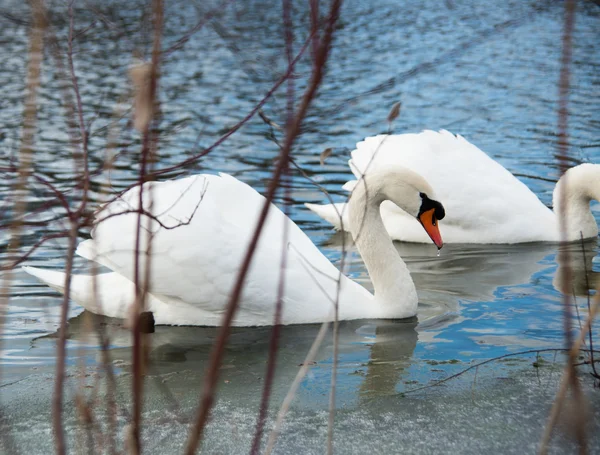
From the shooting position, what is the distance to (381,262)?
5.50 m

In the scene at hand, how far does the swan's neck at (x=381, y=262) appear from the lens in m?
5.43

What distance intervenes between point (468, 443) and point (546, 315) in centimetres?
216

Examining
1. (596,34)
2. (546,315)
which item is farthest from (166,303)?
(596,34)

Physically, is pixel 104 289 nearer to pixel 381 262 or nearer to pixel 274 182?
pixel 381 262

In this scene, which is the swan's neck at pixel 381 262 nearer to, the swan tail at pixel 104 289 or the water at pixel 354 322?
the water at pixel 354 322

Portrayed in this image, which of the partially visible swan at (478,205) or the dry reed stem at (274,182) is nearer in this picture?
the dry reed stem at (274,182)

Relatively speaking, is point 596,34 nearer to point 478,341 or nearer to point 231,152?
point 231,152

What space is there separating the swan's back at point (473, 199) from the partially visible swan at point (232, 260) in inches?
64.4

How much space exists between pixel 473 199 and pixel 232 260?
2.80m

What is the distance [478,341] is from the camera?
505cm

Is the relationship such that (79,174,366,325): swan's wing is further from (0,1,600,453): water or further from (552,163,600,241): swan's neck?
(552,163,600,241): swan's neck

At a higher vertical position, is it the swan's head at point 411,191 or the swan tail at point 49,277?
the swan's head at point 411,191

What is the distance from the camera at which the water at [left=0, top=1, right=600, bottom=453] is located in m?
3.57

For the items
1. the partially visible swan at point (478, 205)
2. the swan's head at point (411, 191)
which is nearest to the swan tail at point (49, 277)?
the swan's head at point (411, 191)
